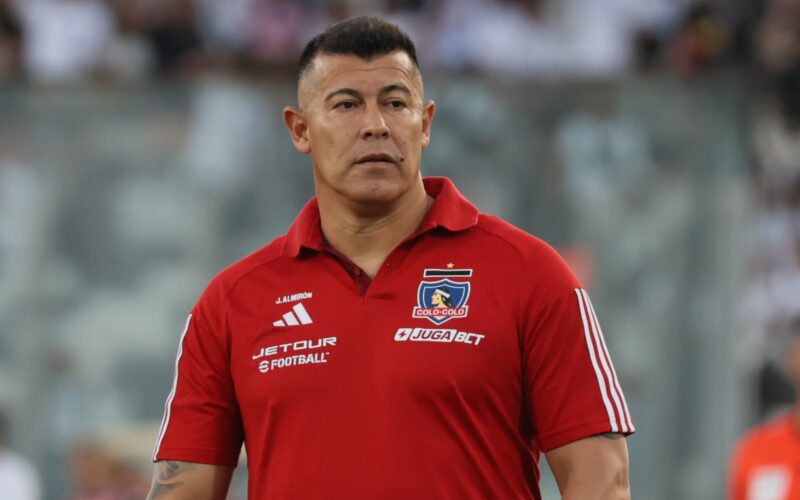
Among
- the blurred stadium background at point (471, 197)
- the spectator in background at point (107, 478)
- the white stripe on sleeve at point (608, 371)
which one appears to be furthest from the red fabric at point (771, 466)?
the white stripe on sleeve at point (608, 371)

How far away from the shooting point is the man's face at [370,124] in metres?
4.12

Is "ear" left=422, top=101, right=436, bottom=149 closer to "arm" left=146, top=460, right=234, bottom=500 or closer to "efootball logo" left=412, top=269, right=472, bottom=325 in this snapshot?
"efootball logo" left=412, top=269, right=472, bottom=325

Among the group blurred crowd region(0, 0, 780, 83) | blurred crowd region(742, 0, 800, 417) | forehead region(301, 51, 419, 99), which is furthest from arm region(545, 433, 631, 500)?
blurred crowd region(0, 0, 780, 83)

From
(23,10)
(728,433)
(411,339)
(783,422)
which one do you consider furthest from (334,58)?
(23,10)

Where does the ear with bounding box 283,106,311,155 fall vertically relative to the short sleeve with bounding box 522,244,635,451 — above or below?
above

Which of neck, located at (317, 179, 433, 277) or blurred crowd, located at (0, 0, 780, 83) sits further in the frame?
blurred crowd, located at (0, 0, 780, 83)

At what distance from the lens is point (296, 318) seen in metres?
4.07

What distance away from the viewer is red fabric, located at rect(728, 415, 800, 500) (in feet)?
26.8

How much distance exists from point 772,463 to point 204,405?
468cm

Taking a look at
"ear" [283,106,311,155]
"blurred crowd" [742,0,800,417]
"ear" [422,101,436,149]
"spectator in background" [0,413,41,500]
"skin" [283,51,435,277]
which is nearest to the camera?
"skin" [283,51,435,277]

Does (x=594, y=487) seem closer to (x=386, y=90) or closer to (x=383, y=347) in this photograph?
(x=383, y=347)

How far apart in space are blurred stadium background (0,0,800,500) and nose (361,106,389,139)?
18.5 ft

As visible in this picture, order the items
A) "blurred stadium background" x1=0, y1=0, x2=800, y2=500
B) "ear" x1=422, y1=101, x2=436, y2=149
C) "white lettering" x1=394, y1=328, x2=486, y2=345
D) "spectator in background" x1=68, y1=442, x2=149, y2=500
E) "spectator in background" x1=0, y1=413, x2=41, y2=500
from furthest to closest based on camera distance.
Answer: "blurred stadium background" x1=0, y1=0, x2=800, y2=500 < "spectator in background" x1=0, y1=413, x2=41, y2=500 < "spectator in background" x1=68, y1=442, x2=149, y2=500 < "ear" x1=422, y1=101, x2=436, y2=149 < "white lettering" x1=394, y1=328, x2=486, y2=345

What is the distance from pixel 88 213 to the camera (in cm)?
984
